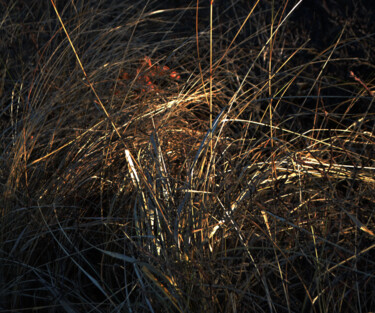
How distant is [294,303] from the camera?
133cm

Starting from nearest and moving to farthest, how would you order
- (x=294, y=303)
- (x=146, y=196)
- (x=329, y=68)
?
(x=294, y=303)
(x=146, y=196)
(x=329, y=68)

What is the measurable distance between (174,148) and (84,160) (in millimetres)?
285

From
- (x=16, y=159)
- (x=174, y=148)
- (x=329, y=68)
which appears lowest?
(x=329, y=68)

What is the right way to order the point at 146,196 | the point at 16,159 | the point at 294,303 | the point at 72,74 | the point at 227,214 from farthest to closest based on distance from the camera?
the point at 72,74 < the point at 16,159 < the point at 146,196 < the point at 227,214 < the point at 294,303

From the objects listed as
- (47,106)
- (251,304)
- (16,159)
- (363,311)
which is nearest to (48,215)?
(16,159)

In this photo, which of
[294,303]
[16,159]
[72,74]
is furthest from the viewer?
[72,74]

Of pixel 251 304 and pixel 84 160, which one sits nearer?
pixel 251 304

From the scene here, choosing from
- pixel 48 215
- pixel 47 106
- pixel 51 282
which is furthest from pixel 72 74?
pixel 51 282

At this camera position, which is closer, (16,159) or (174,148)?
(16,159)

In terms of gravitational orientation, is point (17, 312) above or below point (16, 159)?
below

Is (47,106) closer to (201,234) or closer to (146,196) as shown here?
(146,196)

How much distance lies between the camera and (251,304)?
53.0 inches

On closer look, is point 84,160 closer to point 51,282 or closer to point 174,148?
point 174,148

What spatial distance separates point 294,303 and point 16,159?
88cm
